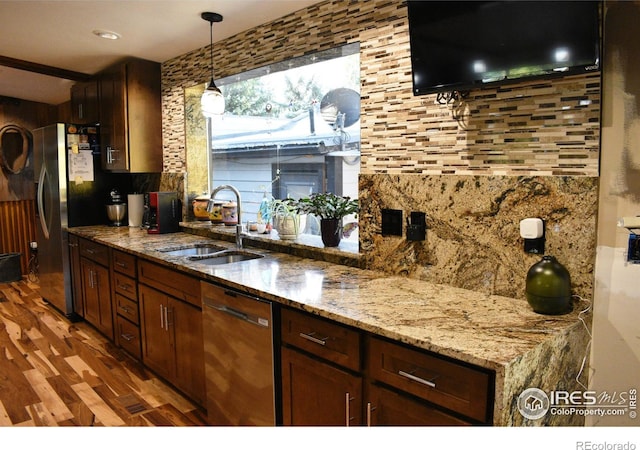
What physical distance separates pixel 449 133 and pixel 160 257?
1.81 metres

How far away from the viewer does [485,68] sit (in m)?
1.76

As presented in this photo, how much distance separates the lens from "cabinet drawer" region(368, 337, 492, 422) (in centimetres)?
136

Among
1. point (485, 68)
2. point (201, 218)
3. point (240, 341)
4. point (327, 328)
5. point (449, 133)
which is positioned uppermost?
point (485, 68)

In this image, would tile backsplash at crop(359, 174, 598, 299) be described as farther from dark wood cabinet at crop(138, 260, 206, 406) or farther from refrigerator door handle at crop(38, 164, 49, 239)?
refrigerator door handle at crop(38, 164, 49, 239)

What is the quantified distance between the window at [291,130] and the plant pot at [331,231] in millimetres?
298

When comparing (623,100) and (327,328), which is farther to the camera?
(327,328)

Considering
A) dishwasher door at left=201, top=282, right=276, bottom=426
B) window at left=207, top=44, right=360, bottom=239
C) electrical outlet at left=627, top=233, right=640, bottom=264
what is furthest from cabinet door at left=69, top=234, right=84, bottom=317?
electrical outlet at left=627, top=233, right=640, bottom=264

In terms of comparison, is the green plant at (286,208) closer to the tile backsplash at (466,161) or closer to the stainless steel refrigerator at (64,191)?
the tile backsplash at (466,161)

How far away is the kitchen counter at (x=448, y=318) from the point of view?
1370mm

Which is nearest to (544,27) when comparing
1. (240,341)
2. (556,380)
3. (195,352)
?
(556,380)

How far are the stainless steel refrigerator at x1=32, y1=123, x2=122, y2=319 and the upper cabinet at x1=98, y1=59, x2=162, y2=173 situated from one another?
0.80 ft

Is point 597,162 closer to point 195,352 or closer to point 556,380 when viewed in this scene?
point 556,380

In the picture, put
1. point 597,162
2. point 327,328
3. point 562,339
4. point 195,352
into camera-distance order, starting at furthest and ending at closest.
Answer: point 195,352 → point 327,328 → point 597,162 → point 562,339
